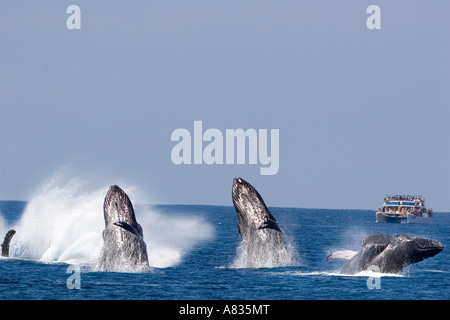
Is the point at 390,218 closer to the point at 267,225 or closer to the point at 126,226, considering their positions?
the point at 267,225

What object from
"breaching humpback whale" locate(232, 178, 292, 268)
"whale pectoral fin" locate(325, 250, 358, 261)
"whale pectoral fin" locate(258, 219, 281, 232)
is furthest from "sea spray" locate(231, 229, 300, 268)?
"whale pectoral fin" locate(325, 250, 358, 261)

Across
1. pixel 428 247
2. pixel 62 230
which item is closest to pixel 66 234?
pixel 62 230

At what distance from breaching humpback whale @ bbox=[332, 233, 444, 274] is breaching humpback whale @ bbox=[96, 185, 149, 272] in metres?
8.52

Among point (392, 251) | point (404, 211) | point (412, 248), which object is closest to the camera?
point (412, 248)

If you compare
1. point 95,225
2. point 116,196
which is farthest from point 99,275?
point 95,225

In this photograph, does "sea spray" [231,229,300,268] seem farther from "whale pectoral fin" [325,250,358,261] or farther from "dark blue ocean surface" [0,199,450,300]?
"whale pectoral fin" [325,250,358,261]

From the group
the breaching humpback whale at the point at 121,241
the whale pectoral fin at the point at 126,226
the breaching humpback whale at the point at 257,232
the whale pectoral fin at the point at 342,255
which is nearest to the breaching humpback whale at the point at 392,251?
the whale pectoral fin at the point at 342,255

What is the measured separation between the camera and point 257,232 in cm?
3709

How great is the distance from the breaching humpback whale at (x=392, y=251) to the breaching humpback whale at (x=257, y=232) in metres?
3.35

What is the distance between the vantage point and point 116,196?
36406 mm

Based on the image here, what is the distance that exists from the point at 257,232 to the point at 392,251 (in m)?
5.84

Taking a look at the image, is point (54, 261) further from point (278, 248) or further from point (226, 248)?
point (226, 248)

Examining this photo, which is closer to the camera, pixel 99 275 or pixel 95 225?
pixel 99 275
